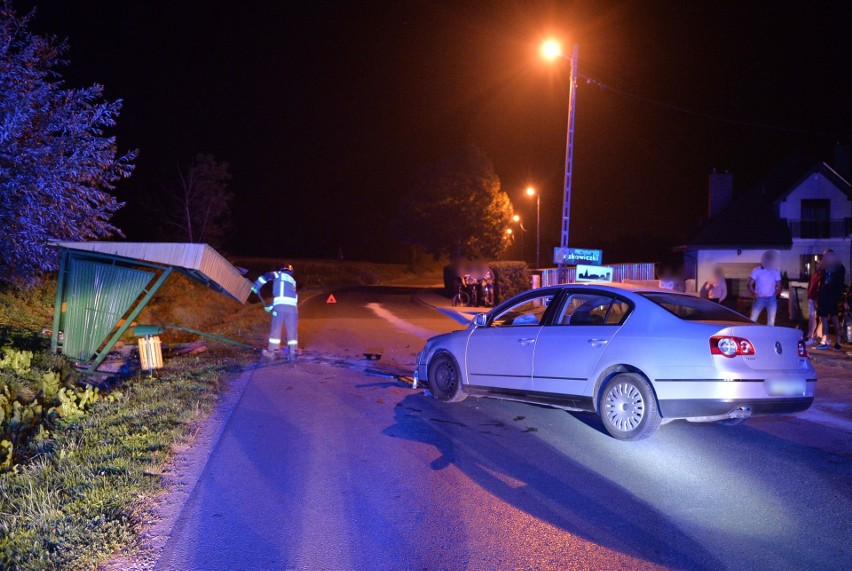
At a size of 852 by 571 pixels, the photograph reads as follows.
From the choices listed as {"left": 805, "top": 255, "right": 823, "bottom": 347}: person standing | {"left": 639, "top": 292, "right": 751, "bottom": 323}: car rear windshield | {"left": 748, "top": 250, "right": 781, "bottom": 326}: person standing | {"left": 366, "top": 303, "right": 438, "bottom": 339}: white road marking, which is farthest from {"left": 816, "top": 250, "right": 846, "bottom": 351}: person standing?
{"left": 366, "top": 303, "right": 438, "bottom": 339}: white road marking

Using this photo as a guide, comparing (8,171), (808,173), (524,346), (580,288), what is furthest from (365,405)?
(808,173)

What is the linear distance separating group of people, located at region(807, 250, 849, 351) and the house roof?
19.4 m

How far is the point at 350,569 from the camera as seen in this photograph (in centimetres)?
398

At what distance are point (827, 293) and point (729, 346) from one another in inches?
292

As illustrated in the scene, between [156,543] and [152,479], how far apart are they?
111cm

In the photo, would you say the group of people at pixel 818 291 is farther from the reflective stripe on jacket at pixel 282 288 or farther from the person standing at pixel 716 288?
the reflective stripe on jacket at pixel 282 288

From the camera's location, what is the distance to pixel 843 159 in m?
34.7

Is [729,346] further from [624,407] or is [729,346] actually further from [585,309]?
[585,309]

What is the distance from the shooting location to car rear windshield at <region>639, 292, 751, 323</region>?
21.9 ft

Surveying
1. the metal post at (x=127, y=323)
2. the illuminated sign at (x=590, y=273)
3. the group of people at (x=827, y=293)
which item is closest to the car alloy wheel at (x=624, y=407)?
the metal post at (x=127, y=323)

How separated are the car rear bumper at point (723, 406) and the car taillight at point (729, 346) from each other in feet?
1.36

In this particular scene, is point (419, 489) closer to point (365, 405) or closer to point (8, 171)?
point (365, 405)

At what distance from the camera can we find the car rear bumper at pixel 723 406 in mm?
6051

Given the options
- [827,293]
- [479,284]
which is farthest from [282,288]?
[479,284]
